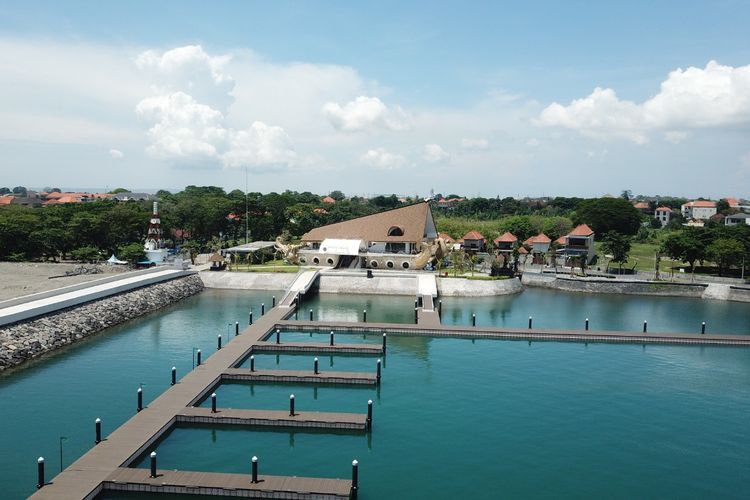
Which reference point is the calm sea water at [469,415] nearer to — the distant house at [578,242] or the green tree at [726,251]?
the green tree at [726,251]

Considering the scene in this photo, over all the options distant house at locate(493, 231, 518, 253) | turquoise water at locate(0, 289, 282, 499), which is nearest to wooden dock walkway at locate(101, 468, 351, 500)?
turquoise water at locate(0, 289, 282, 499)

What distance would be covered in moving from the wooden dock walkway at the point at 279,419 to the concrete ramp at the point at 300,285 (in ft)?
79.4

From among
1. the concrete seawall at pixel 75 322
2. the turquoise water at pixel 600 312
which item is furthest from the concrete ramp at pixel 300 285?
the turquoise water at pixel 600 312

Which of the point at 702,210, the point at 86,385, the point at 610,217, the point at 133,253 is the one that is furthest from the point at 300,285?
the point at 702,210

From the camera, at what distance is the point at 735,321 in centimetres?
4878

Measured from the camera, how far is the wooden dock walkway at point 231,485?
1970cm

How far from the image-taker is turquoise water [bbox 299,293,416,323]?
1896 inches

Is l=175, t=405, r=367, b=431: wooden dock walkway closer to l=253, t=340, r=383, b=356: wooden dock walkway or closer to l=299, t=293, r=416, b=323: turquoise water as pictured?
l=253, t=340, r=383, b=356: wooden dock walkway

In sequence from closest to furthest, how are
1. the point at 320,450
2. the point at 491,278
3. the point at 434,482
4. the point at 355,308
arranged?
the point at 434,482, the point at 320,450, the point at 355,308, the point at 491,278

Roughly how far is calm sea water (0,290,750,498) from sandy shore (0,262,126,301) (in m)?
12.1

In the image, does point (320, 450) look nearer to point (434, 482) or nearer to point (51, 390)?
point (434, 482)

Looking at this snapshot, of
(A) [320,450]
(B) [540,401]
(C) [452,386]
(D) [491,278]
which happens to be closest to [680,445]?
(B) [540,401]

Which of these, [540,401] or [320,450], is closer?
[320,450]

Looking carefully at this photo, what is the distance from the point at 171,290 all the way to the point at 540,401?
3682 centimetres
